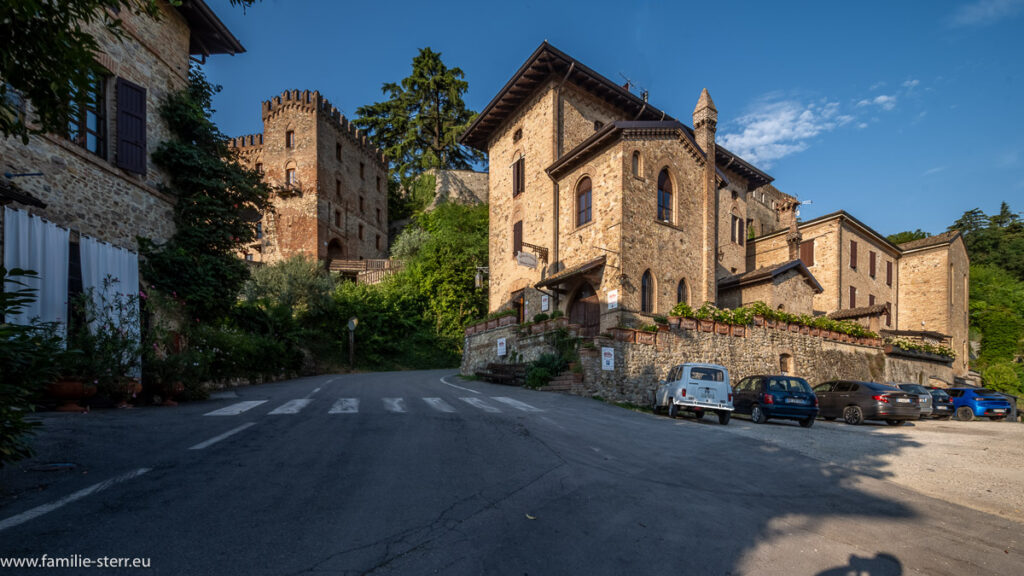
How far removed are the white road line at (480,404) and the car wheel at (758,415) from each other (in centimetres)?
826

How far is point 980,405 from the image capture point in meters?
19.0

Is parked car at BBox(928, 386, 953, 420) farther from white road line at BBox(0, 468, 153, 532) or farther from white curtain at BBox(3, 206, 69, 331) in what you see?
white curtain at BBox(3, 206, 69, 331)

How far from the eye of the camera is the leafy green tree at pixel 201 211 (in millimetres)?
14312

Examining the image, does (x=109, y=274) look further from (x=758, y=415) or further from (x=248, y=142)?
(x=248, y=142)

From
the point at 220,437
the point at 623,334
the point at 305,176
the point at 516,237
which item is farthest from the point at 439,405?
the point at 305,176

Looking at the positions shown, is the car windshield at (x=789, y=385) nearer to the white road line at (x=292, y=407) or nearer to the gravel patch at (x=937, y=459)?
the gravel patch at (x=937, y=459)

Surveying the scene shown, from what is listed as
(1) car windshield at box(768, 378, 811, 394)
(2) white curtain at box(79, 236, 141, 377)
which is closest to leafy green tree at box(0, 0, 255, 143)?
(2) white curtain at box(79, 236, 141, 377)

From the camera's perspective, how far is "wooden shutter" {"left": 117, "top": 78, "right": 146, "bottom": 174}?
12.8 meters

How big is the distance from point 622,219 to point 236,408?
1556cm

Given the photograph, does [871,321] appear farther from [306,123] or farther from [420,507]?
[306,123]

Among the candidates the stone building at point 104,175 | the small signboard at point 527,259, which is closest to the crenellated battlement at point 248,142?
the stone building at point 104,175

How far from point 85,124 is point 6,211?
3.40 metres

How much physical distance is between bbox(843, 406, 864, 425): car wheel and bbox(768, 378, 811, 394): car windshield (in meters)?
2.76

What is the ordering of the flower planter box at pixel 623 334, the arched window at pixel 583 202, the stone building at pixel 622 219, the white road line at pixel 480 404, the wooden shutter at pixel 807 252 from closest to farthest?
1. the white road line at pixel 480 404
2. the flower planter box at pixel 623 334
3. the stone building at pixel 622 219
4. the arched window at pixel 583 202
5. the wooden shutter at pixel 807 252
